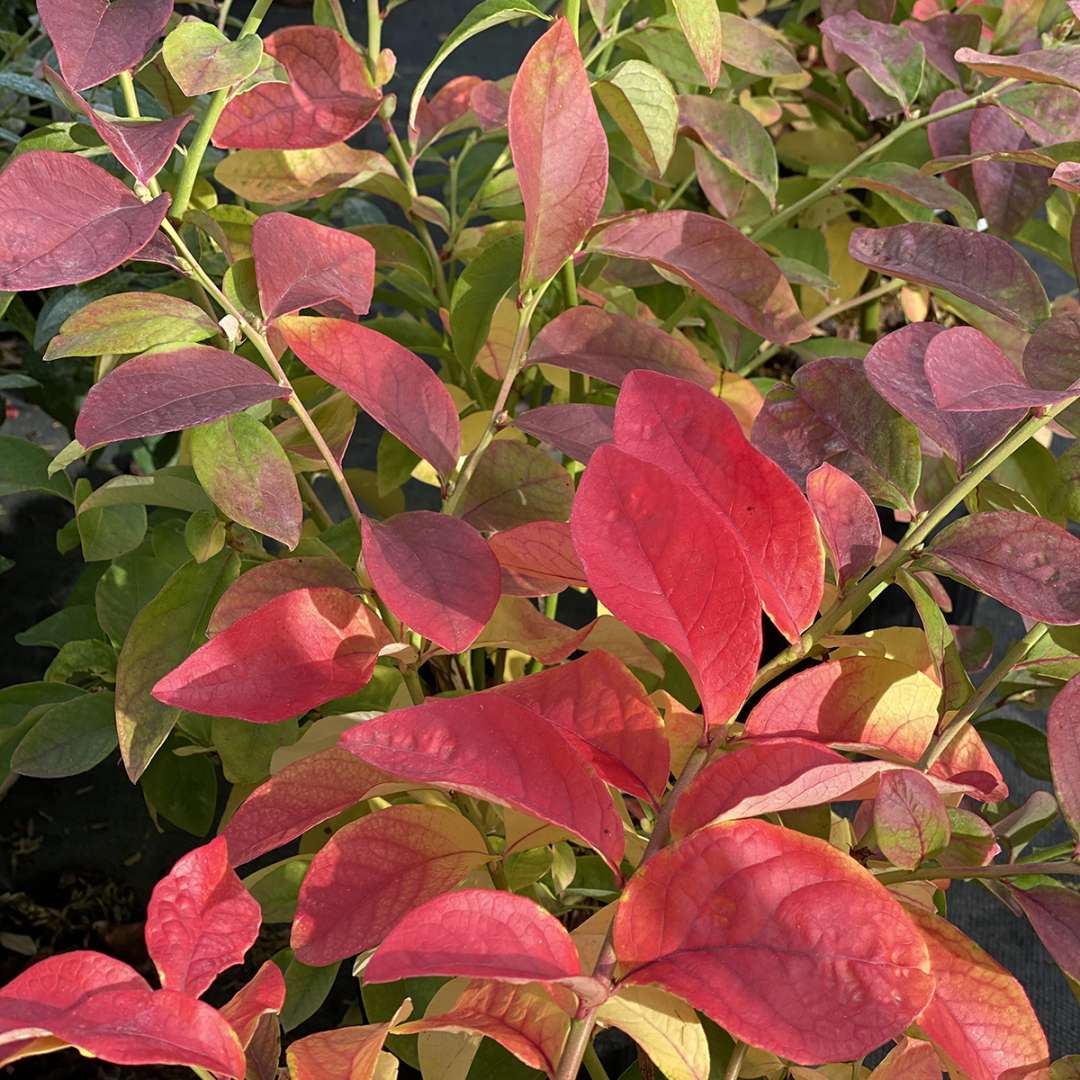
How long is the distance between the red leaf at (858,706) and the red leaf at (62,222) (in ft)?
0.80

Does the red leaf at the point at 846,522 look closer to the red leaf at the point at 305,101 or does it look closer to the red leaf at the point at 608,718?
the red leaf at the point at 608,718

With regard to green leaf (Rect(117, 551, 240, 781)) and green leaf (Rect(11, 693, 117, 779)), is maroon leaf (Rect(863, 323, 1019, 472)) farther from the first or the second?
green leaf (Rect(11, 693, 117, 779))

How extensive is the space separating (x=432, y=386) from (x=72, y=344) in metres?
0.13

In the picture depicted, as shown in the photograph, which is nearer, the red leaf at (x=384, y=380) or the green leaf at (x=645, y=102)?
the red leaf at (x=384, y=380)

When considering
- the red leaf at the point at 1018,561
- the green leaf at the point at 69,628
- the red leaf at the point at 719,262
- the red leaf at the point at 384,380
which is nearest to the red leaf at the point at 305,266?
the red leaf at the point at 384,380

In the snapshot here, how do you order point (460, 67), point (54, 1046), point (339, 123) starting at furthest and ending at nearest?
point (460, 67)
point (339, 123)
point (54, 1046)

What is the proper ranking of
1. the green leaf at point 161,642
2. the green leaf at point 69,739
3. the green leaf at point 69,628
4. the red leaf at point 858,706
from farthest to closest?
the green leaf at point 69,628 → the green leaf at point 69,739 → the green leaf at point 161,642 → the red leaf at point 858,706

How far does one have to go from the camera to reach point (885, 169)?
2.03 feet

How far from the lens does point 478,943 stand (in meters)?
0.29

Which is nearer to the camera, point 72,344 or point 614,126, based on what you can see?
point 72,344

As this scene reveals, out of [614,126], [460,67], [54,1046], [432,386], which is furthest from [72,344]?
[460,67]

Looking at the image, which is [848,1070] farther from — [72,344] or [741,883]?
[72,344]

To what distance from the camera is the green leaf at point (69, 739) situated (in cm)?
59

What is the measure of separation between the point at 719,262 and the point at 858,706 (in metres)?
0.22
